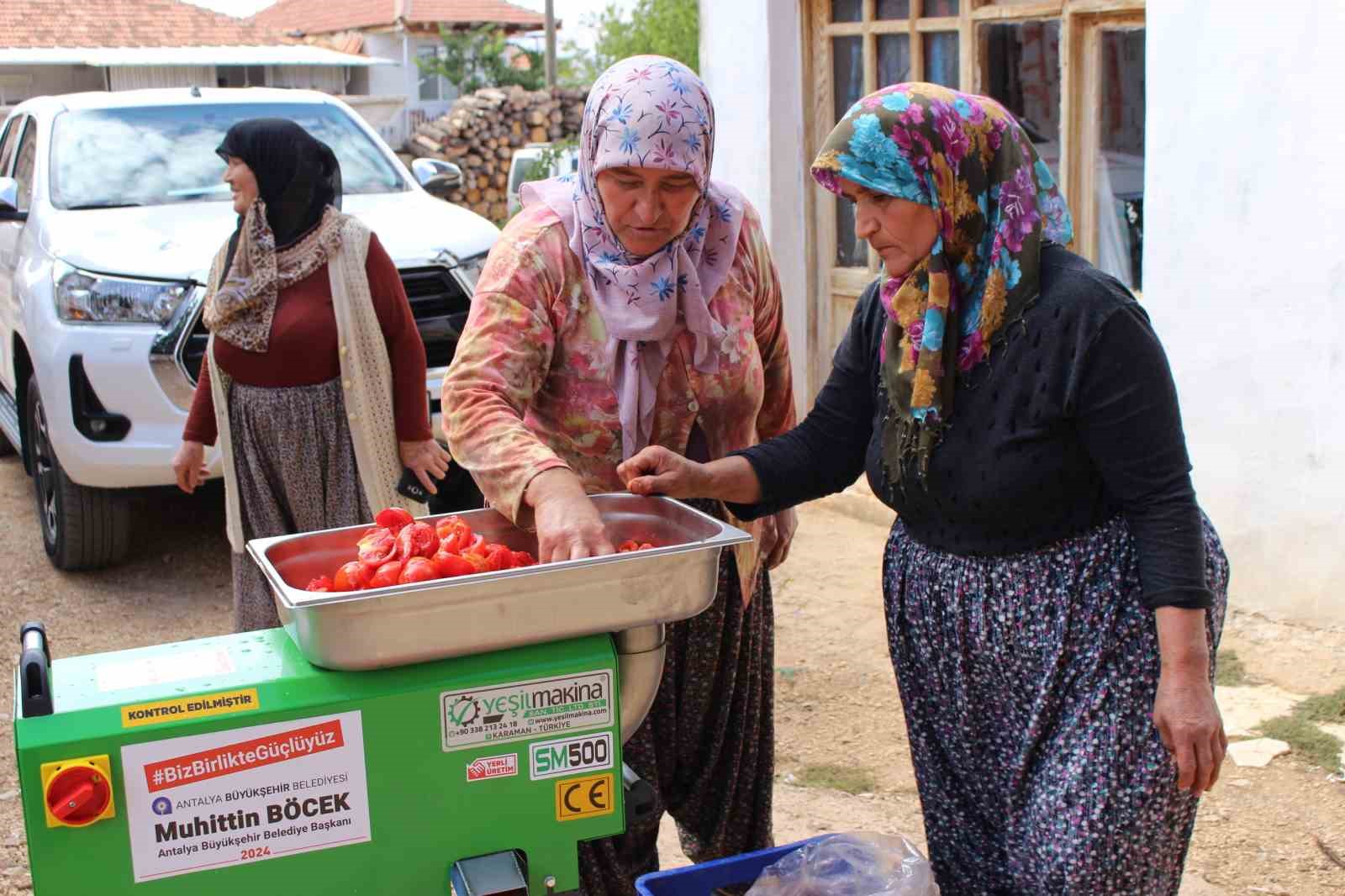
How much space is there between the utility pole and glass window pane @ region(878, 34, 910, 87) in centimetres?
2043

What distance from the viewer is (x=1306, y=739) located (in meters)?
3.97

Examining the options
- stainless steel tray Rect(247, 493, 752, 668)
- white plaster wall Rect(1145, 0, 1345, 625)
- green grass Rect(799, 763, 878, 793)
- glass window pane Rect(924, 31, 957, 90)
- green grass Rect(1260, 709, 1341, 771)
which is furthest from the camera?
glass window pane Rect(924, 31, 957, 90)

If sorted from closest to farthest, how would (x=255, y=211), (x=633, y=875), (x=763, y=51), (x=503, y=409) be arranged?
1. (x=503, y=409)
2. (x=633, y=875)
3. (x=255, y=211)
4. (x=763, y=51)

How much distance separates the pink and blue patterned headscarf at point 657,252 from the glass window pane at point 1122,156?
3.19m

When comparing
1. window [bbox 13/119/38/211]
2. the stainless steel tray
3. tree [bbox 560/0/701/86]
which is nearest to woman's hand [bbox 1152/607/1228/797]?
the stainless steel tray

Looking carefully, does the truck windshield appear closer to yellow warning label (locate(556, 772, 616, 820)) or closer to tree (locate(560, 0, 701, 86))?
yellow warning label (locate(556, 772, 616, 820))

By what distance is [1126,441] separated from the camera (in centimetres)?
199

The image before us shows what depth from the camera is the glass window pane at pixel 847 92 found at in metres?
6.35

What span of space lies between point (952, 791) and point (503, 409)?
1016 mm

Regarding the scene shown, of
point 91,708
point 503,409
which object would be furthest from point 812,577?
point 91,708

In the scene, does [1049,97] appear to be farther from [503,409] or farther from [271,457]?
[503,409]

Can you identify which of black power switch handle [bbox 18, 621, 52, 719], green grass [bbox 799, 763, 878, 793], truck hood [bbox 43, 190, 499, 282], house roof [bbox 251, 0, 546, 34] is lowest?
green grass [bbox 799, 763, 878, 793]

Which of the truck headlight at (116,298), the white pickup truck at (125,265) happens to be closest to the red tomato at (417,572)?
the white pickup truck at (125,265)

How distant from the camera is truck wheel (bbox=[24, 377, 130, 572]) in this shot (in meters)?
5.54
